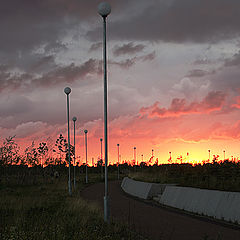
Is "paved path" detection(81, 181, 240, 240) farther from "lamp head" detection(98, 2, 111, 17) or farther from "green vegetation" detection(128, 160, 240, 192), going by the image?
"lamp head" detection(98, 2, 111, 17)

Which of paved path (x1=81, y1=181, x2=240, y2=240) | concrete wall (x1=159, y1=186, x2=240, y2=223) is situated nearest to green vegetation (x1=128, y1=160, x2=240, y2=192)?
concrete wall (x1=159, y1=186, x2=240, y2=223)

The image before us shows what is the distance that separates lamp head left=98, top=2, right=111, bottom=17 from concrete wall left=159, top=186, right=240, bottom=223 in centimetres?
924

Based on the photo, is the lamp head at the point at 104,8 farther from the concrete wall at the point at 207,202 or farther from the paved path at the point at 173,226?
the concrete wall at the point at 207,202

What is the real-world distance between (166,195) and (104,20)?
1227 cm

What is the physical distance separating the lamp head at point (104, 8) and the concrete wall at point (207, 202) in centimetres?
924

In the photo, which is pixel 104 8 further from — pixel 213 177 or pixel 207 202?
pixel 213 177

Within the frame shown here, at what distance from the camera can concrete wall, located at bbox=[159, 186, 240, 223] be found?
15.5m

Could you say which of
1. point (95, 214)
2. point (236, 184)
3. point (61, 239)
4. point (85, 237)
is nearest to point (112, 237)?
point (85, 237)

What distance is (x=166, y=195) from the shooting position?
2286cm

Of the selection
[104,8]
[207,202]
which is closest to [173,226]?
[207,202]

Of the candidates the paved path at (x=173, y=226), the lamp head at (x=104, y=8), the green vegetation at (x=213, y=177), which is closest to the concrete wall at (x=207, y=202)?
the paved path at (x=173, y=226)

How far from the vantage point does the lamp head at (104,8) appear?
47.5 feet

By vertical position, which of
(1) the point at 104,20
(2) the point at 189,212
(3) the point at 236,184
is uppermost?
(1) the point at 104,20

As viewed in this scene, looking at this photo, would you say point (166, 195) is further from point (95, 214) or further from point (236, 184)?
point (95, 214)
